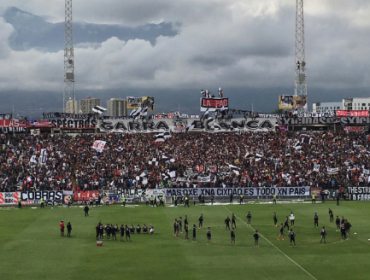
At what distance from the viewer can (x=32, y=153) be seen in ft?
249

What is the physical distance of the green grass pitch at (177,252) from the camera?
1140 inches

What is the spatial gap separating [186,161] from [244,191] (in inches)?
475

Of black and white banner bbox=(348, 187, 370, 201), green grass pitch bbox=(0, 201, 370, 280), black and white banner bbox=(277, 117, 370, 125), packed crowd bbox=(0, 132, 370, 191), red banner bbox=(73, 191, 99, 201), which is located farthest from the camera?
black and white banner bbox=(277, 117, 370, 125)

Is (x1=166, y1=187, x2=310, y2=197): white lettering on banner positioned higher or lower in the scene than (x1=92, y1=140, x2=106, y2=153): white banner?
lower

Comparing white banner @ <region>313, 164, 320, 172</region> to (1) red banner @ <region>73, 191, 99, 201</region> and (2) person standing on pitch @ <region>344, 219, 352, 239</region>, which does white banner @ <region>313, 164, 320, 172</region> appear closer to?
(1) red banner @ <region>73, 191, 99, 201</region>

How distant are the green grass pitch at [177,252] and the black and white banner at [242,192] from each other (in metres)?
13.6

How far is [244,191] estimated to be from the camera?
66.6 meters

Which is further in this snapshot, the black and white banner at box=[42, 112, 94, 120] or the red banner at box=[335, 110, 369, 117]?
the red banner at box=[335, 110, 369, 117]

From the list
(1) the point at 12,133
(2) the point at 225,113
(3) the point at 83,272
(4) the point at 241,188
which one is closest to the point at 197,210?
(4) the point at 241,188

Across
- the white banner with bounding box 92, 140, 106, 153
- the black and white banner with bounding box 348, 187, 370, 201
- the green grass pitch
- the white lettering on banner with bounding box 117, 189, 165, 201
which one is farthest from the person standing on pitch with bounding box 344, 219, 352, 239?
the white banner with bounding box 92, 140, 106, 153

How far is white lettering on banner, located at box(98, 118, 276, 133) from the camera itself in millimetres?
88312

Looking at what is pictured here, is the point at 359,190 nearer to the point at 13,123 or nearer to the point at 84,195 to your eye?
the point at 84,195

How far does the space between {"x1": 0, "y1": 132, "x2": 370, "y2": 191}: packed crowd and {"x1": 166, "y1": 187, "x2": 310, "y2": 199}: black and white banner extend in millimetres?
1541

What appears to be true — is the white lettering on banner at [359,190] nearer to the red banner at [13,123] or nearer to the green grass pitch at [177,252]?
the green grass pitch at [177,252]
